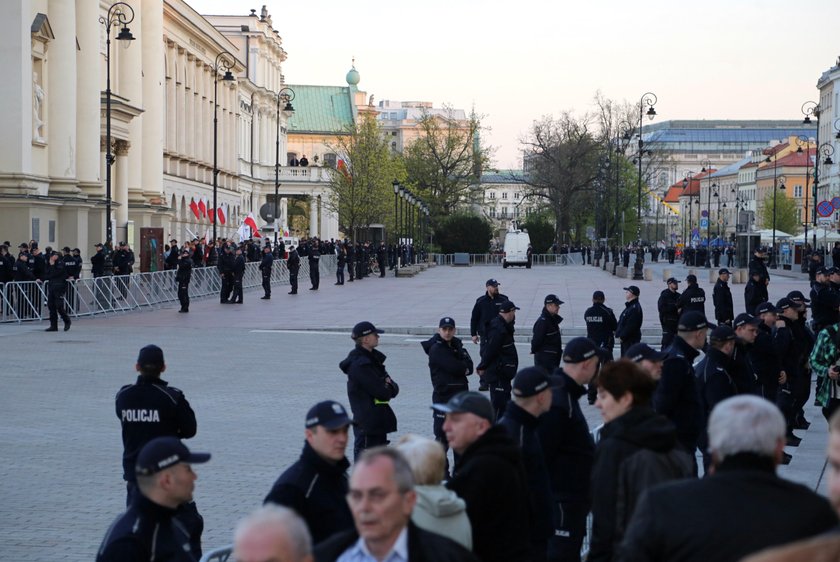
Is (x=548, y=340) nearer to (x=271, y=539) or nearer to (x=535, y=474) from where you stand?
(x=535, y=474)

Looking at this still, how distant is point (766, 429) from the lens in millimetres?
4832

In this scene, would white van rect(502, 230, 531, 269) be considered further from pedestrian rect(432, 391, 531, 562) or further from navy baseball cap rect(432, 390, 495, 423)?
pedestrian rect(432, 391, 531, 562)

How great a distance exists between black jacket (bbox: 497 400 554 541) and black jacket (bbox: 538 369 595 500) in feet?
2.26

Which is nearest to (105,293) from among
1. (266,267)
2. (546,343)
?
(266,267)

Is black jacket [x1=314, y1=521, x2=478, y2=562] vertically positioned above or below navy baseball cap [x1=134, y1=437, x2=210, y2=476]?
below

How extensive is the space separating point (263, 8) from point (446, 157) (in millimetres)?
19622

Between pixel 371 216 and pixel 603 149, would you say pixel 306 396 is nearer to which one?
pixel 371 216

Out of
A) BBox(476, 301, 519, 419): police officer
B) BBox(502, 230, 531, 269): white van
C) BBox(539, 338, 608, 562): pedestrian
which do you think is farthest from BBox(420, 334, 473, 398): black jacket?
BBox(502, 230, 531, 269): white van

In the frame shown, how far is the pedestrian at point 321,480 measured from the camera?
20.0 feet

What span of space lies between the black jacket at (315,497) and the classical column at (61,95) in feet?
123

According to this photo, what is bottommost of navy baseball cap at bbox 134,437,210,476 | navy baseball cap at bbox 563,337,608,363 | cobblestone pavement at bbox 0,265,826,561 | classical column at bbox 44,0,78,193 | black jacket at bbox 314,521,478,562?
cobblestone pavement at bbox 0,265,826,561

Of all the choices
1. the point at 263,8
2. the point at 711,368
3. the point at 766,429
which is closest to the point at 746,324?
the point at 711,368

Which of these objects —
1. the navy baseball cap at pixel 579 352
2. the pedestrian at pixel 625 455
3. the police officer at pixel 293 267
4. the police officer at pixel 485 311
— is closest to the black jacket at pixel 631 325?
the police officer at pixel 485 311

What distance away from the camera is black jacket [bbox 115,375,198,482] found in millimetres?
8797
